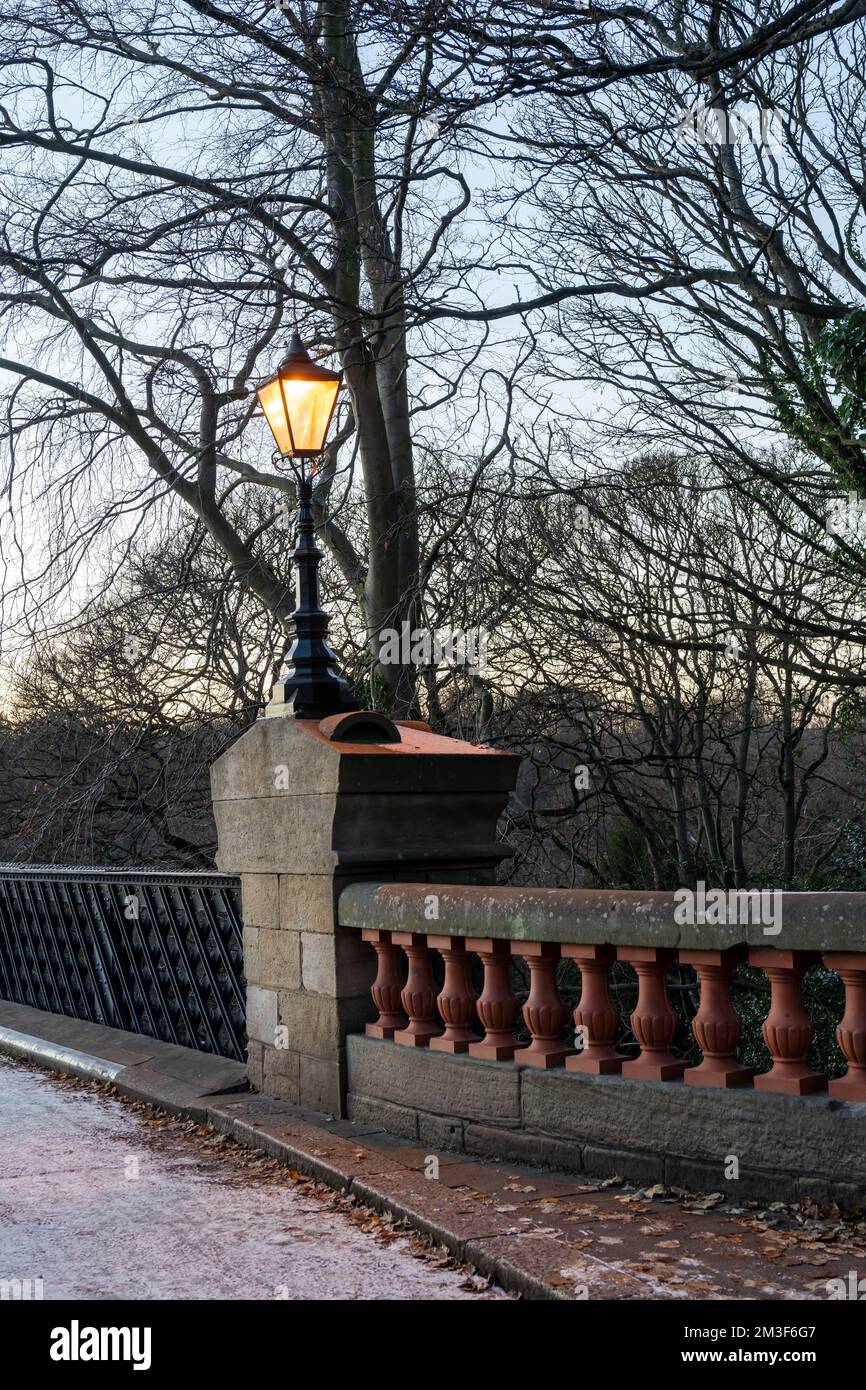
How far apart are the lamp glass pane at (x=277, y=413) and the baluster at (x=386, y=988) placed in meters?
2.53

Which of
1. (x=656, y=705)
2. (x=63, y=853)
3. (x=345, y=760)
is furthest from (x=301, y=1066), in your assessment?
(x=656, y=705)

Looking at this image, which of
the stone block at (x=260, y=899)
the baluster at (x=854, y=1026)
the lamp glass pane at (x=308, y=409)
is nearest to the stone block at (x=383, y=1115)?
the stone block at (x=260, y=899)

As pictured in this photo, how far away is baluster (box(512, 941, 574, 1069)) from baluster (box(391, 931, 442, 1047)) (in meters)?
0.63

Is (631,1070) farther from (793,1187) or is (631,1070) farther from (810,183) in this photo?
(810,183)

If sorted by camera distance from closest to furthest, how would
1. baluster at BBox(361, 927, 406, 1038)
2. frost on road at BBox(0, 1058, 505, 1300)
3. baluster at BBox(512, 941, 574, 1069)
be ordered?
frost on road at BBox(0, 1058, 505, 1300), baluster at BBox(512, 941, 574, 1069), baluster at BBox(361, 927, 406, 1038)

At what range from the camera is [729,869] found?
48.2 feet

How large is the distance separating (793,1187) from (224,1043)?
13.4 feet

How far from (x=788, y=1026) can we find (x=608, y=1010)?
88 cm

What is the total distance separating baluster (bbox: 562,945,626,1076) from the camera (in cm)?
514

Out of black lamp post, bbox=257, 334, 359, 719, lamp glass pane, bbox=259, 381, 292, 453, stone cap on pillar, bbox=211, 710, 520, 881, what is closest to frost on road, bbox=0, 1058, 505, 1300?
stone cap on pillar, bbox=211, 710, 520, 881

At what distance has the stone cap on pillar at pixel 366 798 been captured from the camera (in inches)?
247

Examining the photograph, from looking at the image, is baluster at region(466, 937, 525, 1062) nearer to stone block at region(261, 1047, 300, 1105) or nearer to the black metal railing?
stone block at region(261, 1047, 300, 1105)

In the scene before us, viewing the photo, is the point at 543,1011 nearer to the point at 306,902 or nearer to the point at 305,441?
the point at 306,902

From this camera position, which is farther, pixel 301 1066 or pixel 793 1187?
pixel 301 1066
